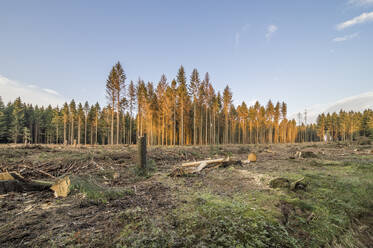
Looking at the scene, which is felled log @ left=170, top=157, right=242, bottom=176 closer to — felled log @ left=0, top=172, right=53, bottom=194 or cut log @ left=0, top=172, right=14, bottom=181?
felled log @ left=0, top=172, right=53, bottom=194

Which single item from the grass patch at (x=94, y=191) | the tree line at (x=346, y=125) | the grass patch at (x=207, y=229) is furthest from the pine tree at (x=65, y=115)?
the tree line at (x=346, y=125)

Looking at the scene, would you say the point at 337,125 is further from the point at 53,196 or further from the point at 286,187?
the point at 53,196

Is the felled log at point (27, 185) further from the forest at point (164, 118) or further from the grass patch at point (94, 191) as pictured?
the forest at point (164, 118)

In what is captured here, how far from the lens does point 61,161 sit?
9625 mm

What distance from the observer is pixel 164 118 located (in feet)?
133

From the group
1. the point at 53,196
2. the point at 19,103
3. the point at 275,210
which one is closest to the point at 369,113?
the point at 275,210

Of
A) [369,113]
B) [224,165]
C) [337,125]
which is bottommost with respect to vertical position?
[224,165]

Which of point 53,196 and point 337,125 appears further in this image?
point 337,125

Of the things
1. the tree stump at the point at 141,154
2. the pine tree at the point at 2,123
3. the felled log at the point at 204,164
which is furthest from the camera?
the pine tree at the point at 2,123

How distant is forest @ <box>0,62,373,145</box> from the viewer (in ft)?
120

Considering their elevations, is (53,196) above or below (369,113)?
below

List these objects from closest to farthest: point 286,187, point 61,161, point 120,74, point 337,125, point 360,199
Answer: point 360,199, point 286,187, point 61,161, point 120,74, point 337,125

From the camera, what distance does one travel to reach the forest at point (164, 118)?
3656cm

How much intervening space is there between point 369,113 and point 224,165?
10047cm
